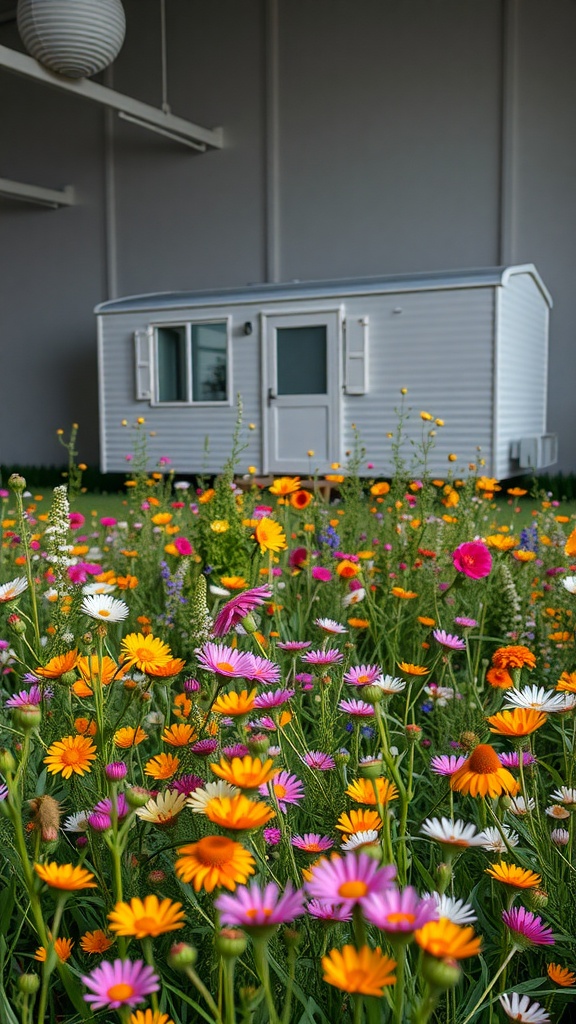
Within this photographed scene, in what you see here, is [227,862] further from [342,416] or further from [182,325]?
[182,325]

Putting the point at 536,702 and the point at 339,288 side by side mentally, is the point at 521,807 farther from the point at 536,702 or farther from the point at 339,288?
the point at 339,288

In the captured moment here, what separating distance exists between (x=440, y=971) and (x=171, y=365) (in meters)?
10.3

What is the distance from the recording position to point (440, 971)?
42cm

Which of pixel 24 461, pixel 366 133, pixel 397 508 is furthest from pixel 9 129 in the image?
pixel 397 508

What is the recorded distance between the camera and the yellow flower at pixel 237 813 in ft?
1.82

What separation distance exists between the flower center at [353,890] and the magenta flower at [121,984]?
0.12 m

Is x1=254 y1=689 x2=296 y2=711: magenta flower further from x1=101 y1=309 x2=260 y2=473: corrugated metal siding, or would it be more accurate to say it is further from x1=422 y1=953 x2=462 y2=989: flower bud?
x1=101 y1=309 x2=260 y2=473: corrugated metal siding

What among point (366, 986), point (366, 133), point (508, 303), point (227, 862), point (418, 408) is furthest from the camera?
point (366, 133)

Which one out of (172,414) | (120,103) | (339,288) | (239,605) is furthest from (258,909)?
(120,103)

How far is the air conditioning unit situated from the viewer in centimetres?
877

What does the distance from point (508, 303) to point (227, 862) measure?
28.2 ft

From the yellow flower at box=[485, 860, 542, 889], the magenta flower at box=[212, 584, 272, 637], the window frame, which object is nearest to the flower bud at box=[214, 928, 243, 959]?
the yellow flower at box=[485, 860, 542, 889]

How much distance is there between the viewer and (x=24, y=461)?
13984mm

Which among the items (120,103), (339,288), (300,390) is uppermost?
(120,103)
